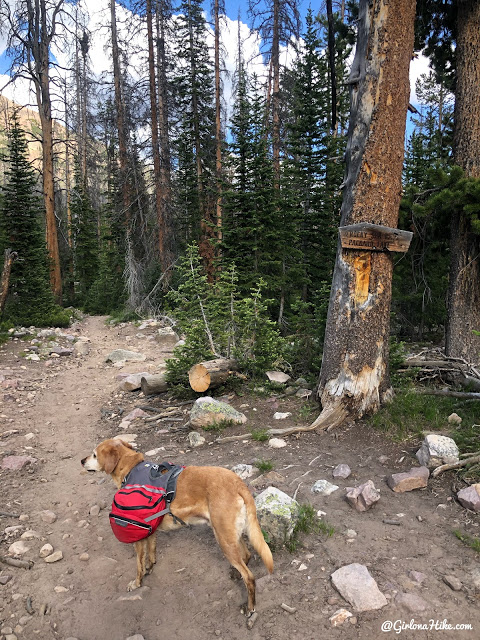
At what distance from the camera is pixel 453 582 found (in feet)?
9.31

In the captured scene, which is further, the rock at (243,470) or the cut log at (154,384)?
the cut log at (154,384)

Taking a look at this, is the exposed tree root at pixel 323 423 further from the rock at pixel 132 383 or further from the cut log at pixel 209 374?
the rock at pixel 132 383

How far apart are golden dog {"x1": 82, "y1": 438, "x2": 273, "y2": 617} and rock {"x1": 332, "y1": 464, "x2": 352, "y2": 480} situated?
1.66m

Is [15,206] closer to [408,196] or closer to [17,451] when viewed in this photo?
[17,451]

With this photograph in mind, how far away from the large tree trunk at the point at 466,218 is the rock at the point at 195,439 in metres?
4.67

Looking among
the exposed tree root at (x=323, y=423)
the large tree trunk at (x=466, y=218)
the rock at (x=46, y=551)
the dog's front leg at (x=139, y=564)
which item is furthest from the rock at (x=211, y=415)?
the large tree trunk at (x=466, y=218)

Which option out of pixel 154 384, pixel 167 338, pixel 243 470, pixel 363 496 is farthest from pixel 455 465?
pixel 167 338

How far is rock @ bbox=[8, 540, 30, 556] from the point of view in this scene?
3682mm

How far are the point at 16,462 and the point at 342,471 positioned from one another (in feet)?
14.4

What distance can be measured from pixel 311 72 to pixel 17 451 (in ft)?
52.3

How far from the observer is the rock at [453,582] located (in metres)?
2.81

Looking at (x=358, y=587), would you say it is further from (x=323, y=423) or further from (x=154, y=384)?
(x=154, y=384)

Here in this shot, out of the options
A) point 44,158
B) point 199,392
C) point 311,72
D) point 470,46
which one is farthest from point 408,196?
point 44,158

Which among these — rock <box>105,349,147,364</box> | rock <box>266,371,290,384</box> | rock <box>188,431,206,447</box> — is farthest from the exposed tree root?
rock <box>105,349,147,364</box>
